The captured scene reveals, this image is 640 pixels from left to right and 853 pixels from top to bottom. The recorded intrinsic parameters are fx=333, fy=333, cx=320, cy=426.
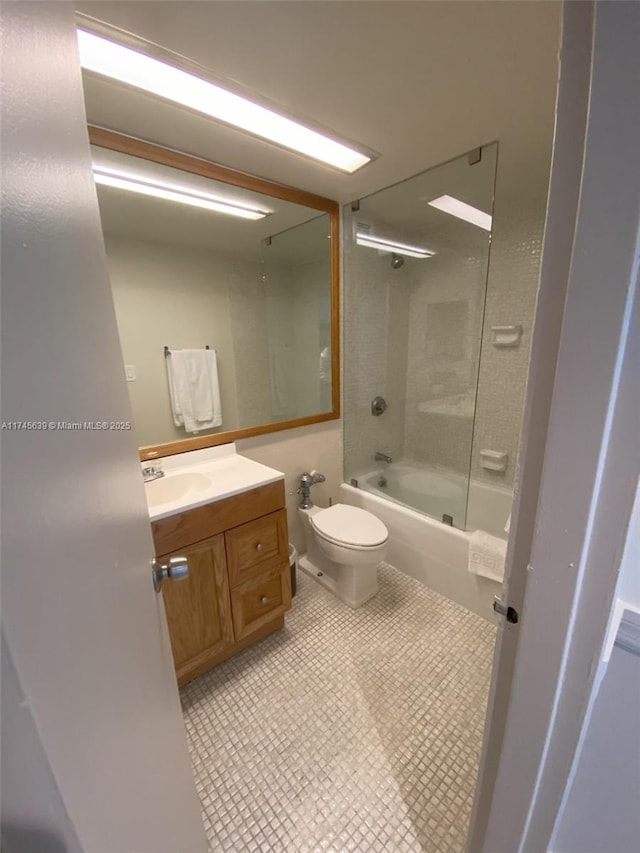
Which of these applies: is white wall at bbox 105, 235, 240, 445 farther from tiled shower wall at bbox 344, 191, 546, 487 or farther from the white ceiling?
tiled shower wall at bbox 344, 191, 546, 487

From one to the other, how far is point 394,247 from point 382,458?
157cm

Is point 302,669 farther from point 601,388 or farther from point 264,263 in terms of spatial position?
point 264,263

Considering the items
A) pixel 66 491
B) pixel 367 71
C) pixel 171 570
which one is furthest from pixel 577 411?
pixel 367 71

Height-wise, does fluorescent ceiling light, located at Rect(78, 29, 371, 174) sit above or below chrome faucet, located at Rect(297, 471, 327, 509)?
above

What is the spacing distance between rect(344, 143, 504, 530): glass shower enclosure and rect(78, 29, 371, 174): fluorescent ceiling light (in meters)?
0.63

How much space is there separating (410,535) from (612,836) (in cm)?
134

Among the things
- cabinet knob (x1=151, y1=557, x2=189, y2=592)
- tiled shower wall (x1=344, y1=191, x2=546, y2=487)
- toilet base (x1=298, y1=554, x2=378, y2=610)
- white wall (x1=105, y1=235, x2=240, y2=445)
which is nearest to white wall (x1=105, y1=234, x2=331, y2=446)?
white wall (x1=105, y1=235, x2=240, y2=445)

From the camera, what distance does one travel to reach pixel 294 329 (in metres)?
2.38

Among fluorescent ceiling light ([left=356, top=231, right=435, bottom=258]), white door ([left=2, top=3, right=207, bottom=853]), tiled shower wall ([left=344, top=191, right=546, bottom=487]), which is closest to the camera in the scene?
white door ([left=2, top=3, right=207, bottom=853])

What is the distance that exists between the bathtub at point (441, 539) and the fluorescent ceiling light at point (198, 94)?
1.89m

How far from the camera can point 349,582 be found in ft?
5.97

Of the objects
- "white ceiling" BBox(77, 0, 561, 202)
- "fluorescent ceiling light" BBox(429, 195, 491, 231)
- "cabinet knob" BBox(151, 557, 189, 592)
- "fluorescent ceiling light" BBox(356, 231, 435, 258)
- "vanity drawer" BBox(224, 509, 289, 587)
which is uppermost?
"white ceiling" BBox(77, 0, 561, 202)

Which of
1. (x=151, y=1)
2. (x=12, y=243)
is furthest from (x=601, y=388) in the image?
(x=151, y=1)

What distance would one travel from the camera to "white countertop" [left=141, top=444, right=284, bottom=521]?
130 centimetres
